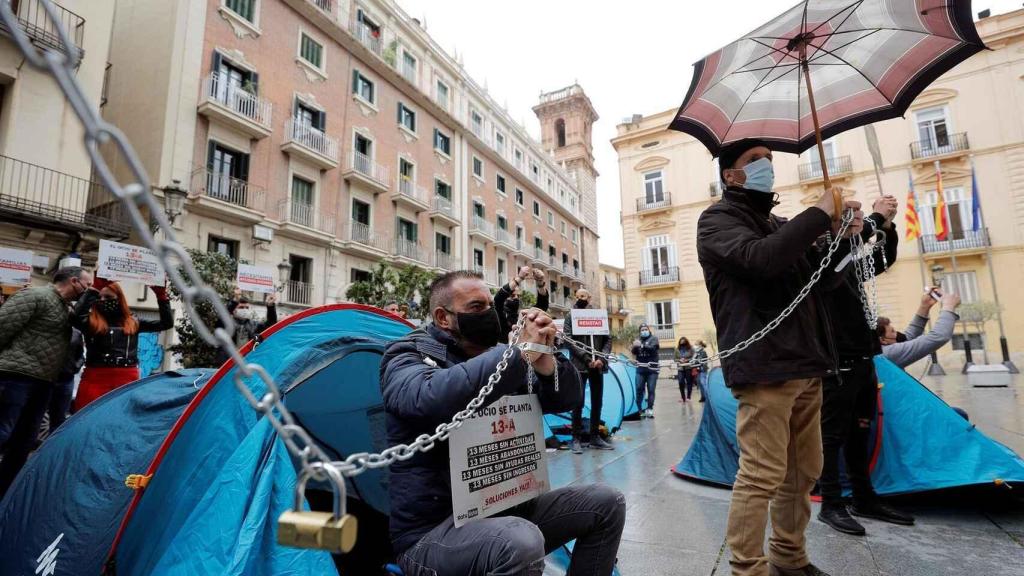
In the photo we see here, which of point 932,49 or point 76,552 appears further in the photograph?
point 932,49

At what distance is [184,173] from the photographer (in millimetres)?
13375

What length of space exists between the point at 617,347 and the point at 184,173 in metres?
28.9

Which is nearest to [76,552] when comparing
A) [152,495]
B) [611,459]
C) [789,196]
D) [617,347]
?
[152,495]

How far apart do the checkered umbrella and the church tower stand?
36691 millimetres

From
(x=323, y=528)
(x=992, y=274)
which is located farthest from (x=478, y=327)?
(x=992, y=274)

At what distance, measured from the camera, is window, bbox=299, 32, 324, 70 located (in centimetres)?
1725

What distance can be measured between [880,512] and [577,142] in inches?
1570

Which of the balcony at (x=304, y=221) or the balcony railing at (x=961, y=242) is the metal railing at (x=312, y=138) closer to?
the balcony at (x=304, y=221)

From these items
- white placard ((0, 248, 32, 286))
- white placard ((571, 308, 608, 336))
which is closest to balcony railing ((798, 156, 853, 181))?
white placard ((571, 308, 608, 336))

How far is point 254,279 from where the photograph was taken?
30.6 feet

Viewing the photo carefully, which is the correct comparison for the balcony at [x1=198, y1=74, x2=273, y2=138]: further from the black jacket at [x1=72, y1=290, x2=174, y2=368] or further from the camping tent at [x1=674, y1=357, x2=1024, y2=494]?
the camping tent at [x1=674, y1=357, x2=1024, y2=494]

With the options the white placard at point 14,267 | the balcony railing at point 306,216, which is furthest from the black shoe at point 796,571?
the balcony railing at point 306,216

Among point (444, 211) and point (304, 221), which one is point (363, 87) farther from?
point (304, 221)

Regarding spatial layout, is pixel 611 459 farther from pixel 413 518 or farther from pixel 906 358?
pixel 413 518
